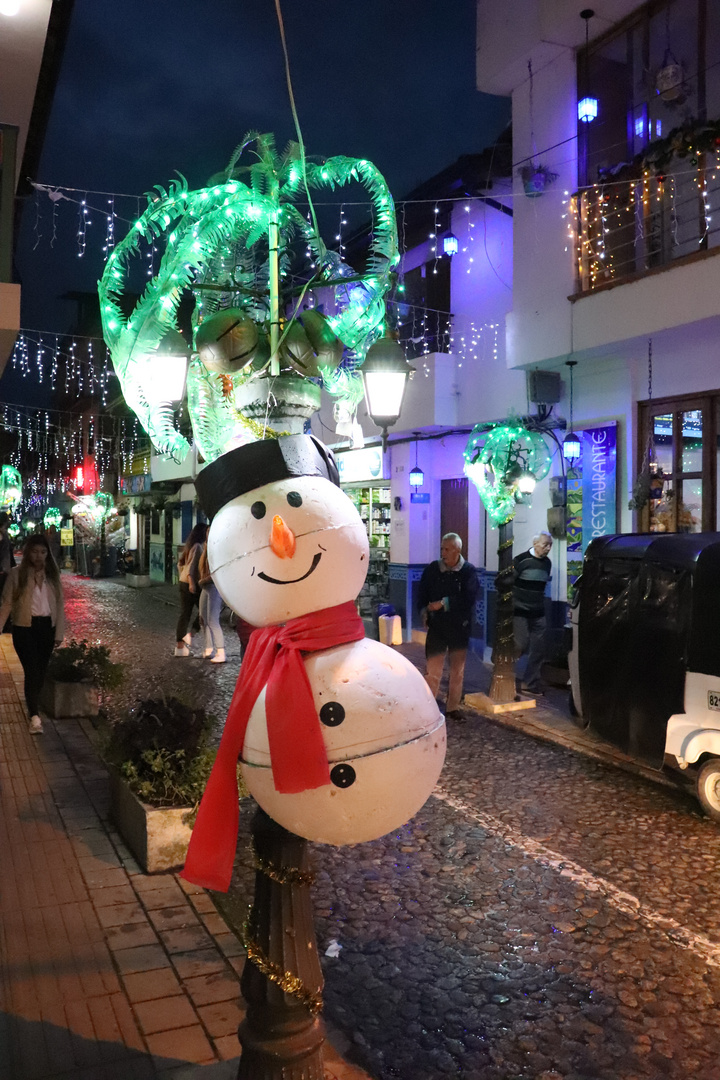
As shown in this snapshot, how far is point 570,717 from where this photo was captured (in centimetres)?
955

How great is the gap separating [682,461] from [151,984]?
9.71 meters

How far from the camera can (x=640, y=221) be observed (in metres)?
11.2

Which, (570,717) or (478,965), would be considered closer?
(478,965)

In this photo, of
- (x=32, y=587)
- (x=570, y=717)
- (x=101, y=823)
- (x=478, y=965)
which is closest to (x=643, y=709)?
(x=570, y=717)

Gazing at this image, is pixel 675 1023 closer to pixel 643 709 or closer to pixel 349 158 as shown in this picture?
pixel 643 709

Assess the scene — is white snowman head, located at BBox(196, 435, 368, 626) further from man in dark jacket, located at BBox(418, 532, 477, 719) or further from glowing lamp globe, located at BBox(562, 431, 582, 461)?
glowing lamp globe, located at BBox(562, 431, 582, 461)

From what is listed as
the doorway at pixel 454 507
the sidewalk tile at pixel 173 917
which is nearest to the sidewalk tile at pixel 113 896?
the sidewalk tile at pixel 173 917

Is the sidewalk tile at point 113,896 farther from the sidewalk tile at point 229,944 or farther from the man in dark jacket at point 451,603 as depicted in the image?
the man in dark jacket at point 451,603

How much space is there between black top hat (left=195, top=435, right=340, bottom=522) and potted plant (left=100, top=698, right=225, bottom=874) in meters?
2.71

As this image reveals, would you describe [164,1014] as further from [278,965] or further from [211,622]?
[211,622]

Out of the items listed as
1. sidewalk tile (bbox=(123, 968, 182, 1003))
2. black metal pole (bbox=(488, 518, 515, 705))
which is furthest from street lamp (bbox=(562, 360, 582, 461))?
sidewalk tile (bbox=(123, 968, 182, 1003))

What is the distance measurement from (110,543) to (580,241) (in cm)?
2990

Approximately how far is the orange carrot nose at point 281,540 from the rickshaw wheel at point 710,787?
15.9 feet

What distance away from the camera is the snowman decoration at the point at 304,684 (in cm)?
277
